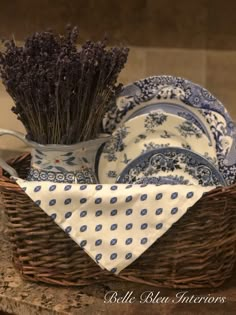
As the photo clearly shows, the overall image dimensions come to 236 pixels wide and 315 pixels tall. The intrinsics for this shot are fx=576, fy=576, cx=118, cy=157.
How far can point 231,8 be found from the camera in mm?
1144

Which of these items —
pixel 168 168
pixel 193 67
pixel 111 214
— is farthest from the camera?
pixel 193 67

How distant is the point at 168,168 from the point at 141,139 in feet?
0.30

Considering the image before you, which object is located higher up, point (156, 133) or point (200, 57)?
point (200, 57)

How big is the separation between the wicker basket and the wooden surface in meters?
0.01

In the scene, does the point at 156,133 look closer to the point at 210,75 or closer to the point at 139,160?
the point at 139,160

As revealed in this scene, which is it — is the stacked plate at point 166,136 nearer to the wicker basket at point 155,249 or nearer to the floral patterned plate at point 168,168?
the floral patterned plate at point 168,168

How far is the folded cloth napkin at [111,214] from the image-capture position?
856 mm

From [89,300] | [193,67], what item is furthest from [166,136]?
[89,300]

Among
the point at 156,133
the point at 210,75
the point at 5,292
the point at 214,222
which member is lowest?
the point at 5,292

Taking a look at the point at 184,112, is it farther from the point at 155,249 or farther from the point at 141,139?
the point at 155,249

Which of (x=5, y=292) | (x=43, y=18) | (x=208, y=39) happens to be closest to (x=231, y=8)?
(x=208, y=39)

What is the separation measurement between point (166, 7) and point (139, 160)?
356mm

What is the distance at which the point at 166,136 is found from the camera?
1.08 metres

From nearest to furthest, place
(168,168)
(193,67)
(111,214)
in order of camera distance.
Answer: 1. (111,214)
2. (168,168)
3. (193,67)
